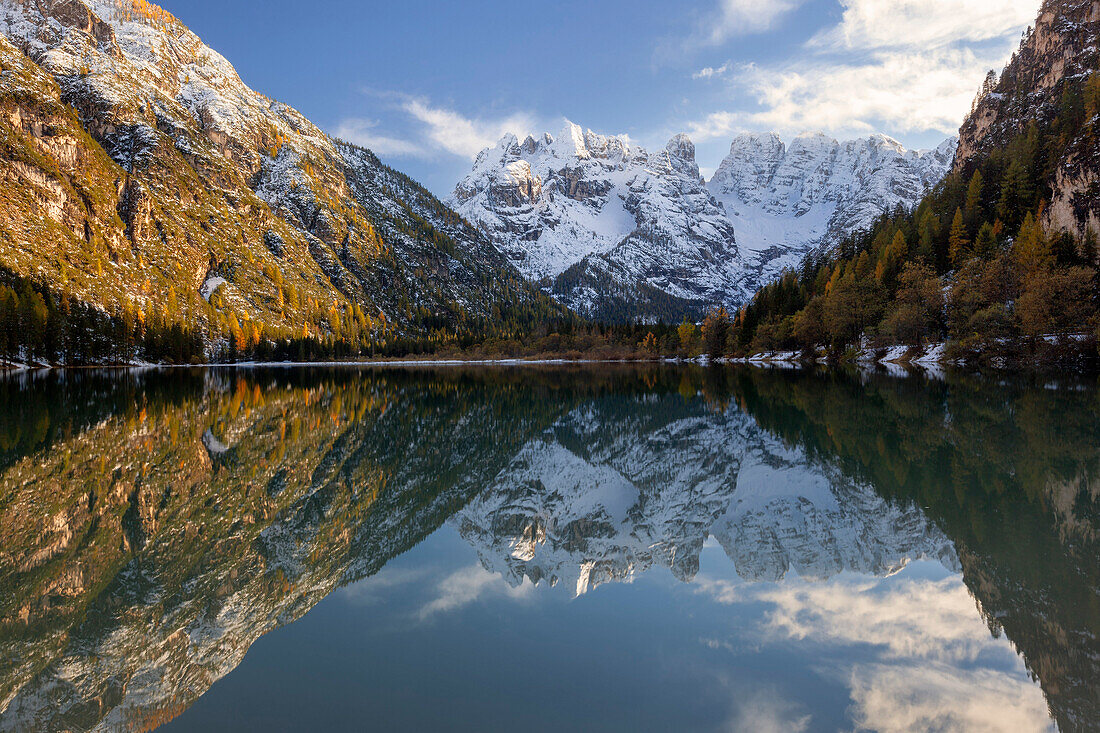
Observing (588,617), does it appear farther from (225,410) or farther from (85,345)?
(85,345)

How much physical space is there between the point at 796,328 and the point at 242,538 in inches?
3760

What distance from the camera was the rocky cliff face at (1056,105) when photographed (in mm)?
72875

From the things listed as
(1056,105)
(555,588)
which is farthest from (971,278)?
(555,588)

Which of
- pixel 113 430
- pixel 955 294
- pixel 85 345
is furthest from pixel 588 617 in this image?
pixel 85 345

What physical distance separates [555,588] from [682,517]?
4.81 m

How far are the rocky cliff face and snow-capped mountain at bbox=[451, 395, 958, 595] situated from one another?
8474cm

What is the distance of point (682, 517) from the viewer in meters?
12.4

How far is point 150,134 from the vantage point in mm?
186250

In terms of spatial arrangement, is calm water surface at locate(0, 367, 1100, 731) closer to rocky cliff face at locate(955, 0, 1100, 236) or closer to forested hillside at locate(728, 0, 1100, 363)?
forested hillside at locate(728, 0, 1100, 363)

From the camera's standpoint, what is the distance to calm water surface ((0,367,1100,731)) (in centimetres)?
562

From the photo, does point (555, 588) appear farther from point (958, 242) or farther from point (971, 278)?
point (958, 242)

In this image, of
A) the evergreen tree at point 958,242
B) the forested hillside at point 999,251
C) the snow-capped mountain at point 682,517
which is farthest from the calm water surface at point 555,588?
the evergreen tree at point 958,242

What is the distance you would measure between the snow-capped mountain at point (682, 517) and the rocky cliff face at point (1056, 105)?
278 ft

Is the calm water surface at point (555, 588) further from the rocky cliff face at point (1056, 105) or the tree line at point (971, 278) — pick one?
the rocky cliff face at point (1056, 105)
